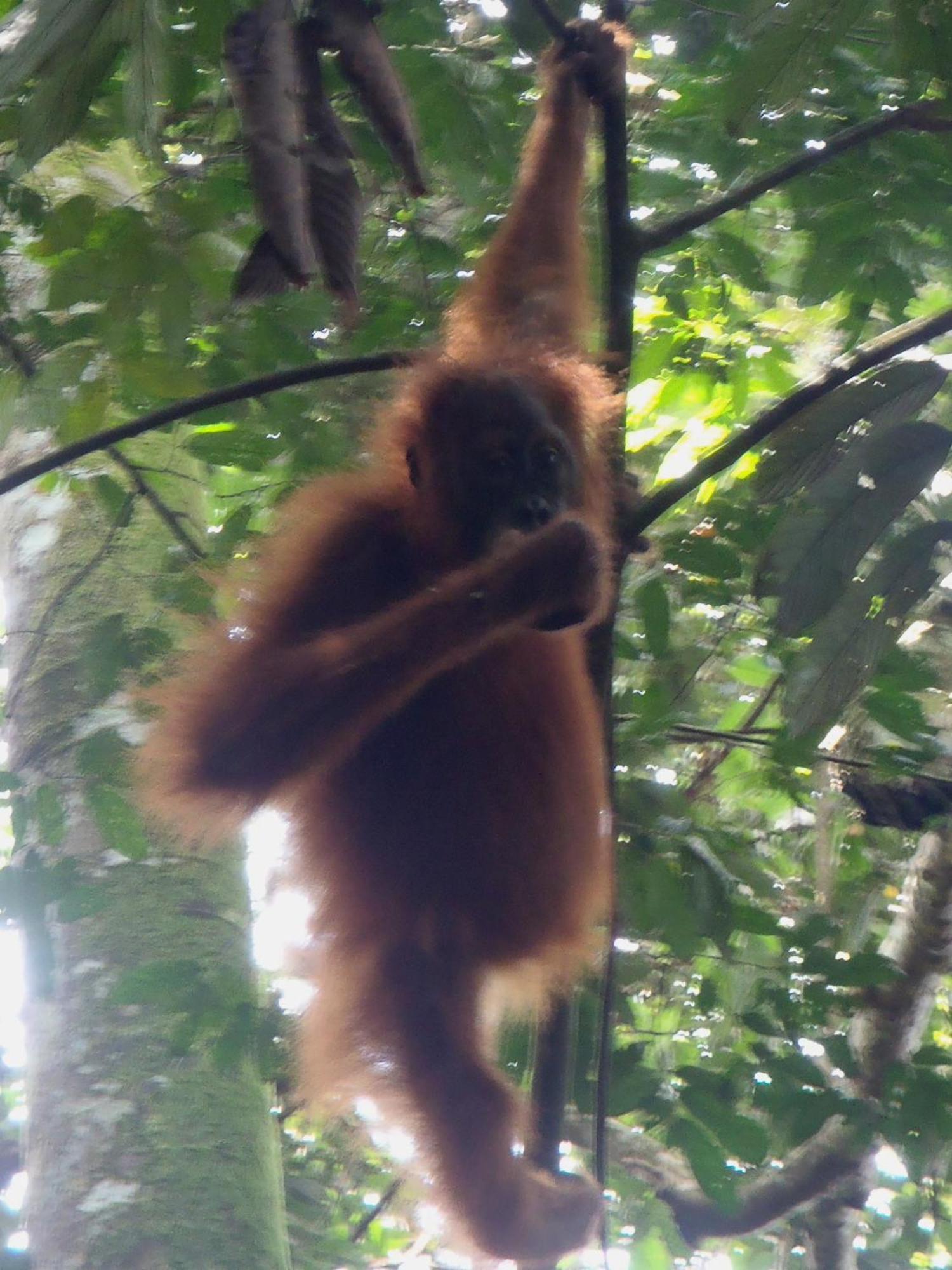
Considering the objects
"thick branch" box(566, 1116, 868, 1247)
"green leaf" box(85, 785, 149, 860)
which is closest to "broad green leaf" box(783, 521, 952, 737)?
"green leaf" box(85, 785, 149, 860)

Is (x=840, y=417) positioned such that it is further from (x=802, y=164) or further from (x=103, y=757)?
(x=103, y=757)

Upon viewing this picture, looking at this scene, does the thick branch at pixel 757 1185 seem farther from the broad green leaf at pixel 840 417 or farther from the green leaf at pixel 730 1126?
the broad green leaf at pixel 840 417

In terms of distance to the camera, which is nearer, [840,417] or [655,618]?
[840,417]

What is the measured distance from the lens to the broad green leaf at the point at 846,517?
2.04 m

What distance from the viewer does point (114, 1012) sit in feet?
12.4

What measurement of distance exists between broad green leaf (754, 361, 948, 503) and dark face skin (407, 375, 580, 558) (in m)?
0.97

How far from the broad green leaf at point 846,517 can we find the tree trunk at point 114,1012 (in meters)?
1.77

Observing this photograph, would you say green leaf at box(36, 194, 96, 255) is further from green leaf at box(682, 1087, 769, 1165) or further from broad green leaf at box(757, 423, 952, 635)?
green leaf at box(682, 1087, 769, 1165)

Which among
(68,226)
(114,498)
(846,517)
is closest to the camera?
(846,517)

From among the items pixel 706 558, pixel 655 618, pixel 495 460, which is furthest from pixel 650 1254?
pixel 495 460

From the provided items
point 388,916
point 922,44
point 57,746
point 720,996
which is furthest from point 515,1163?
point 922,44

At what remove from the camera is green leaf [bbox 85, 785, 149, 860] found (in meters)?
3.13

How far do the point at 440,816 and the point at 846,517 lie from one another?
1.52 meters

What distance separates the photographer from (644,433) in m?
4.52
